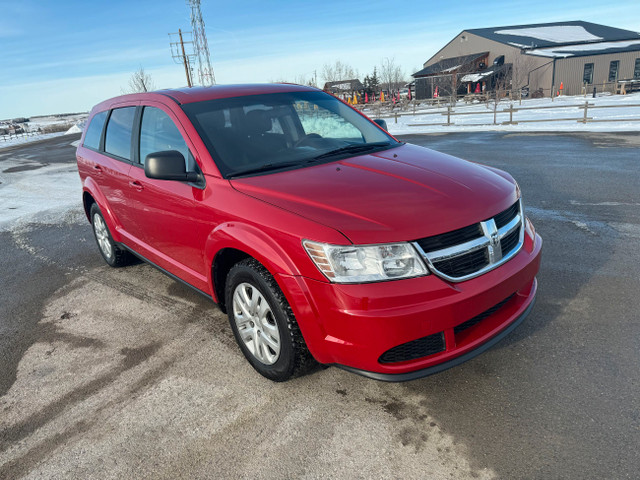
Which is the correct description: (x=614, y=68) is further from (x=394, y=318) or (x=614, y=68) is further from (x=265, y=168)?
(x=394, y=318)

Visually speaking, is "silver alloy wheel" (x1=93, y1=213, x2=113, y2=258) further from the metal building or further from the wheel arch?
the metal building

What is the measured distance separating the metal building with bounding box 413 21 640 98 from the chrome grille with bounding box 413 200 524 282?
139 ft

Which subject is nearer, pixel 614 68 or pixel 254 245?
pixel 254 245

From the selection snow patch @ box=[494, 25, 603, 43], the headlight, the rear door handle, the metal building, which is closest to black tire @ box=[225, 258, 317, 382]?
the headlight

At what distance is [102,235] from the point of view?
527 centimetres

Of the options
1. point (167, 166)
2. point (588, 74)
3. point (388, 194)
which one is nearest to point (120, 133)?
point (167, 166)

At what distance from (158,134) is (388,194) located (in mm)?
2079

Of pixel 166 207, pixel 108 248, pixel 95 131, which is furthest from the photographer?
pixel 108 248

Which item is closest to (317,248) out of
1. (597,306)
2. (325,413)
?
(325,413)

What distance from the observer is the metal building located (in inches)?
1679

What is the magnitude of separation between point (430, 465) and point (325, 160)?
2.03 metres

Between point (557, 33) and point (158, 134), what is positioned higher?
point (557, 33)

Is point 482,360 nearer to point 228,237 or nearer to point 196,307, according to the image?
point 228,237

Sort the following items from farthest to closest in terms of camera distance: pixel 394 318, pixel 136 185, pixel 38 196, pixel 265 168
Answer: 1. pixel 38 196
2. pixel 136 185
3. pixel 265 168
4. pixel 394 318
